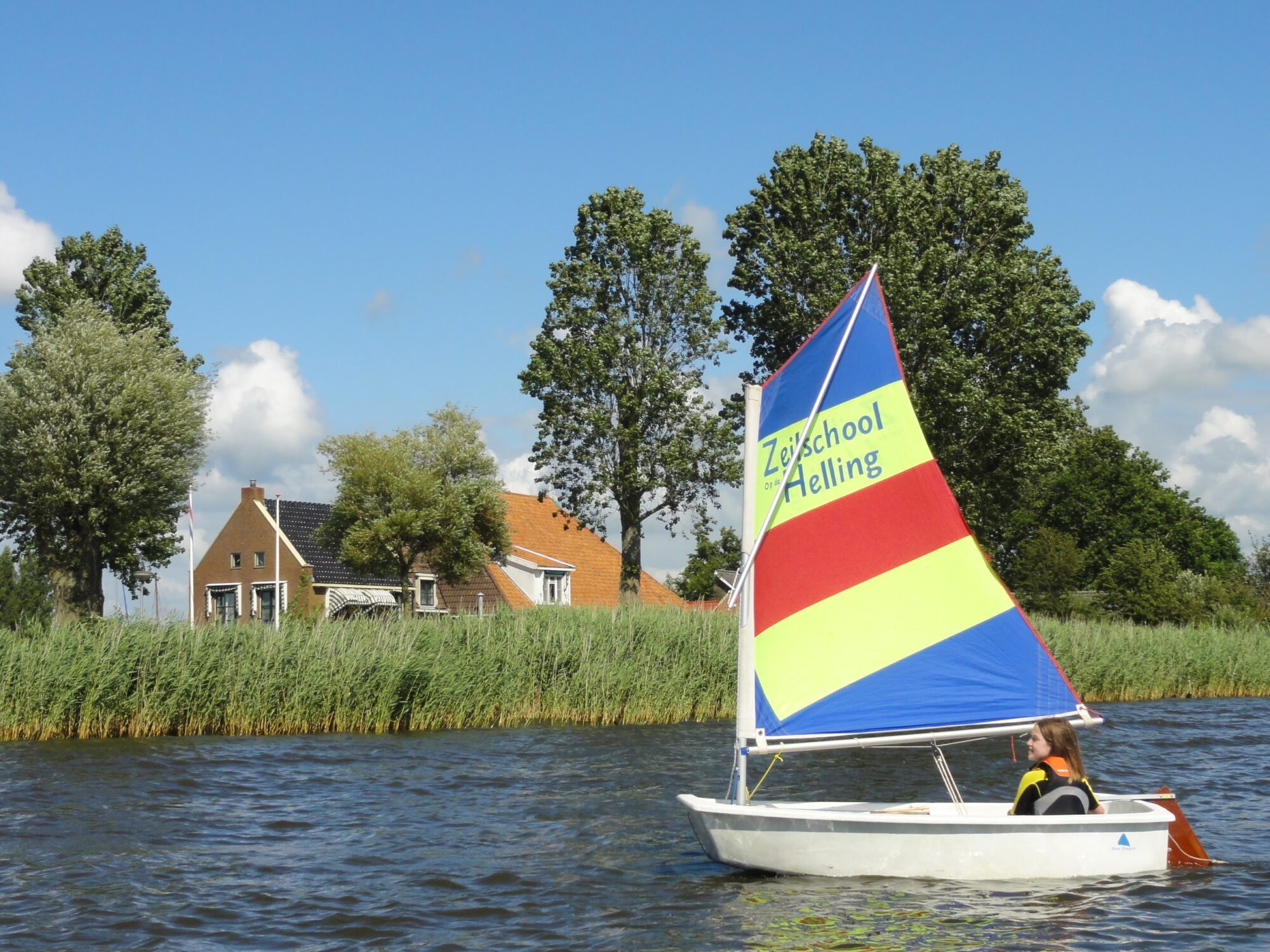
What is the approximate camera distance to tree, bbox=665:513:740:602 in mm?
90062

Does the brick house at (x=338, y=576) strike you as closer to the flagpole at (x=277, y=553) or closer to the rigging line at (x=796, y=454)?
the flagpole at (x=277, y=553)

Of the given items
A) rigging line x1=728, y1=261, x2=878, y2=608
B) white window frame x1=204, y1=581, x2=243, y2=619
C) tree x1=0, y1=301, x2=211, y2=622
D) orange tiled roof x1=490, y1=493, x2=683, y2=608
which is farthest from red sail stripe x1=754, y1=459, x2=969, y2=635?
white window frame x1=204, y1=581, x2=243, y2=619

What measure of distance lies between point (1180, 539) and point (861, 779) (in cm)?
6028

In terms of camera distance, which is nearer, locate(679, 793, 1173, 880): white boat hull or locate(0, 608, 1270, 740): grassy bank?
locate(679, 793, 1173, 880): white boat hull

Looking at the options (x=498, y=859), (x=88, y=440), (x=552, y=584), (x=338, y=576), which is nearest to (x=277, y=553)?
(x=338, y=576)

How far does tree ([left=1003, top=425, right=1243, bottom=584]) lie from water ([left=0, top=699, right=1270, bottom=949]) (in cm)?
5094

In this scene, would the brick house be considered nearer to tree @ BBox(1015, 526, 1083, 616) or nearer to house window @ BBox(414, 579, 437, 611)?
house window @ BBox(414, 579, 437, 611)

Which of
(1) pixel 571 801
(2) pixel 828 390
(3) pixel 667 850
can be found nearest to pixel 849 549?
(2) pixel 828 390

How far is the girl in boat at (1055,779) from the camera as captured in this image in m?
10.6

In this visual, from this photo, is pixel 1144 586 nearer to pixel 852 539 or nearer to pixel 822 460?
pixel 852 539

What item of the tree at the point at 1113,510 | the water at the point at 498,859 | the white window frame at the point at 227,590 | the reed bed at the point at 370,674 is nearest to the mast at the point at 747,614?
the water at the point at 498,859

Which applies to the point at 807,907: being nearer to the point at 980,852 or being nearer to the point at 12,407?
the point at 980,852

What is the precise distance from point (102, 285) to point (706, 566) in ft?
180

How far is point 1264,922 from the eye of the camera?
9.95 metres
